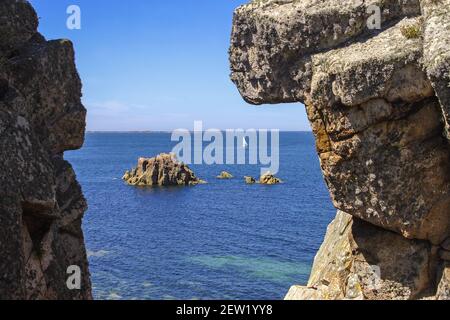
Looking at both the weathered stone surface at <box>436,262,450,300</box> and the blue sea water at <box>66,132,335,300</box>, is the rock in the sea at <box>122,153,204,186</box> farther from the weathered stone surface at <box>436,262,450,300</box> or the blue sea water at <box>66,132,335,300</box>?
the weathered stone surface at <box>436,262,450,300</box>

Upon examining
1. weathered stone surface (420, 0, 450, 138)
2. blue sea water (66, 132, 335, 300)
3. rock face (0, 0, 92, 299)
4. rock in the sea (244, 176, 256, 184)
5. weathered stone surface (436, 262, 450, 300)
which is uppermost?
weathered stone surface (420, 0, 450, 138)

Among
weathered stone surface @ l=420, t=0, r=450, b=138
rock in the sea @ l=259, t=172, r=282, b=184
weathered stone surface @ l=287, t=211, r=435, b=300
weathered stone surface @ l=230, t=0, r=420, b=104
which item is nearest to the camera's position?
weathered stone surface @ l=420, t=0, r=450, b=138

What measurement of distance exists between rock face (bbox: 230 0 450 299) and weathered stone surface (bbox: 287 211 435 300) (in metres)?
0.04

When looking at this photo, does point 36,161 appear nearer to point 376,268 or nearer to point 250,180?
point 376,268

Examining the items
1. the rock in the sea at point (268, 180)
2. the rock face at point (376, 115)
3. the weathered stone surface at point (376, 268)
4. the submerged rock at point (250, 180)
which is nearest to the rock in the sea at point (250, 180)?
the submerged rock at point (250, 180)

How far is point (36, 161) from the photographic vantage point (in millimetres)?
12680

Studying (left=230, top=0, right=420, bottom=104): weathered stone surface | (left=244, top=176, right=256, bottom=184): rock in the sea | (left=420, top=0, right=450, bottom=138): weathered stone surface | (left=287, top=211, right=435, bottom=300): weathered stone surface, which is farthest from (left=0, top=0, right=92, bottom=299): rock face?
(left=244, top=176, right=256, bottom=184): rock in the sea

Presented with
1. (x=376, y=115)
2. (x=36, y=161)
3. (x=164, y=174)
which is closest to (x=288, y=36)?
(x=376, y=115)

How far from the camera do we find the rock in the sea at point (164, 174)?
146 m

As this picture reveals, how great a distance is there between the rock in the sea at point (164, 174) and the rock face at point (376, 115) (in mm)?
122126

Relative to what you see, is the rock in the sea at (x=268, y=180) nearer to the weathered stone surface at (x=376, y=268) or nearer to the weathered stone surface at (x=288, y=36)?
the weathered stone surface at (x=376, y=268)

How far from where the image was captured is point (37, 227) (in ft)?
42.5

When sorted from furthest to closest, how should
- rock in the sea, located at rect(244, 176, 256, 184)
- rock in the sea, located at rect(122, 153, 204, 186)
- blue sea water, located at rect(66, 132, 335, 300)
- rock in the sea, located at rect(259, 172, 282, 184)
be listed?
rock in the sea, located at rect(244, 176, 256, 184), rock in the sea, located at rect(122, 153, 204, 186), rock in the sea, located at rect(259, 172, 282, 184), blue sea water, located at rect(66, 132, 335, 300)

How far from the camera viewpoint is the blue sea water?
194 feet
